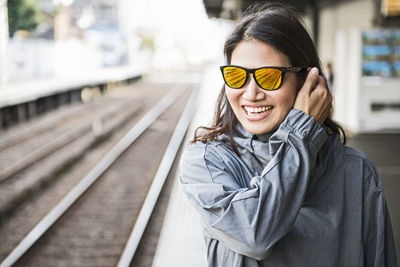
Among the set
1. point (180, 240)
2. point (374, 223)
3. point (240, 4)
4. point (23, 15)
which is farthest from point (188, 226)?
point (23, 15)

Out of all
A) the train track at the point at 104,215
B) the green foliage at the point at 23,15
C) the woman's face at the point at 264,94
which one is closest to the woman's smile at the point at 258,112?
the woman's face at the point at 264,94

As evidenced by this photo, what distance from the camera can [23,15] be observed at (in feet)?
75.9

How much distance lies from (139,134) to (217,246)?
12294mm

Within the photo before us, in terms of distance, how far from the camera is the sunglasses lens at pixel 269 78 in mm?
1390

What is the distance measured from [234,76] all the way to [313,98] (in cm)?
24

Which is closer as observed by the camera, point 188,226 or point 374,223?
point 374,223

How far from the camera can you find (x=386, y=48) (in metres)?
11.8

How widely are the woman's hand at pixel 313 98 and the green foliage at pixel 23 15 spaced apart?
21.6 m

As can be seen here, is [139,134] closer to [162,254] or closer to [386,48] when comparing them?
[386,48]

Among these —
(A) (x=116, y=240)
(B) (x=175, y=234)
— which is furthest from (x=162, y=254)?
(A) (x=116, y=240)

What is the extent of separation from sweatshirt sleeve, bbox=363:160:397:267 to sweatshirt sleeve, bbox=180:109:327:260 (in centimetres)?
22

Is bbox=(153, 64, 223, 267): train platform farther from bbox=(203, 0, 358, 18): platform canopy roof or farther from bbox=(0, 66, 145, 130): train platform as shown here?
bbox=(0, 66, 145, 130): train platform

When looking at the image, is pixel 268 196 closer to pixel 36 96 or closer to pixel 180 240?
pixel 180 240

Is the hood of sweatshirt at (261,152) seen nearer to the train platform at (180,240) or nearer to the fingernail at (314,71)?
the fingernail at (314,71)
